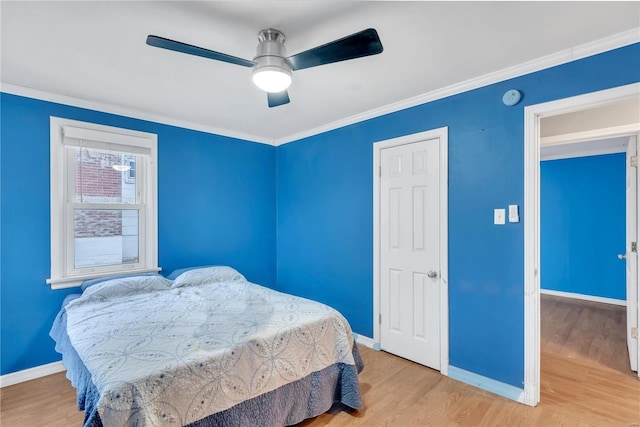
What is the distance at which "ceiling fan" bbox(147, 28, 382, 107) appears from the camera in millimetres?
1504

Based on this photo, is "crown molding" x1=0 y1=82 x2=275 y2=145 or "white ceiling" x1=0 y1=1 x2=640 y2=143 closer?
"white ceiling" x1=0 y1=1 x2=640 y2=143

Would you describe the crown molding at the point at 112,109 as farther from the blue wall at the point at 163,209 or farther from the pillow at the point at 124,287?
the pillow at the point at 124,287

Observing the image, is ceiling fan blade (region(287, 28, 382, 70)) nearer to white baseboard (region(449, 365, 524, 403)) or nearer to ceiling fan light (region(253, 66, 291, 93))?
ceiling fan light (region(253, 66, 291, 93))

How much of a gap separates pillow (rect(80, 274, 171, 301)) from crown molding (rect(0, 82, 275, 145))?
1612 mm

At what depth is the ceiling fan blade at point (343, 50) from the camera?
4.74 feet

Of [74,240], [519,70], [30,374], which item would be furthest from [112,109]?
[519,70]

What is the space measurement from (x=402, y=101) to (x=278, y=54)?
1.55m

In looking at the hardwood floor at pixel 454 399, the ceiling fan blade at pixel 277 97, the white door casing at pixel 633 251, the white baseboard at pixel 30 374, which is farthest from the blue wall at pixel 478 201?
the white baseboard at pixel 30 374

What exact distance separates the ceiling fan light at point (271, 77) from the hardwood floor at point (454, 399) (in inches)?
83.2

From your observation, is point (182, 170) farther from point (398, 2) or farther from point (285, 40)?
point (398, 2)

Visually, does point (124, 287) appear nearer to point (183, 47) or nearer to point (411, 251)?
point (183, 47)

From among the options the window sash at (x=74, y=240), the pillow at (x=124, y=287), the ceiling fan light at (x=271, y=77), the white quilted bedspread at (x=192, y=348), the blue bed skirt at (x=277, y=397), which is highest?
the ceiling fan light at (x=271, y=77)

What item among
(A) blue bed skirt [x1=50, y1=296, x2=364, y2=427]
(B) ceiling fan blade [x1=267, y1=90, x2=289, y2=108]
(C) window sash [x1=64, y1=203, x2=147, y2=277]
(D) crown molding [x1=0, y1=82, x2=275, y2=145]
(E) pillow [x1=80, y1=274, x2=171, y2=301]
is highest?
(D) crown molding [x1=0, y1=82, x2=275, y2=145]

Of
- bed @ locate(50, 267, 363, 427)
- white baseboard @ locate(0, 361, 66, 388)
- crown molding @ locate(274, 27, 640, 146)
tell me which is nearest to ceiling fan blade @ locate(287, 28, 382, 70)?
crown molding @ locate(274, 27, 640, 146)
